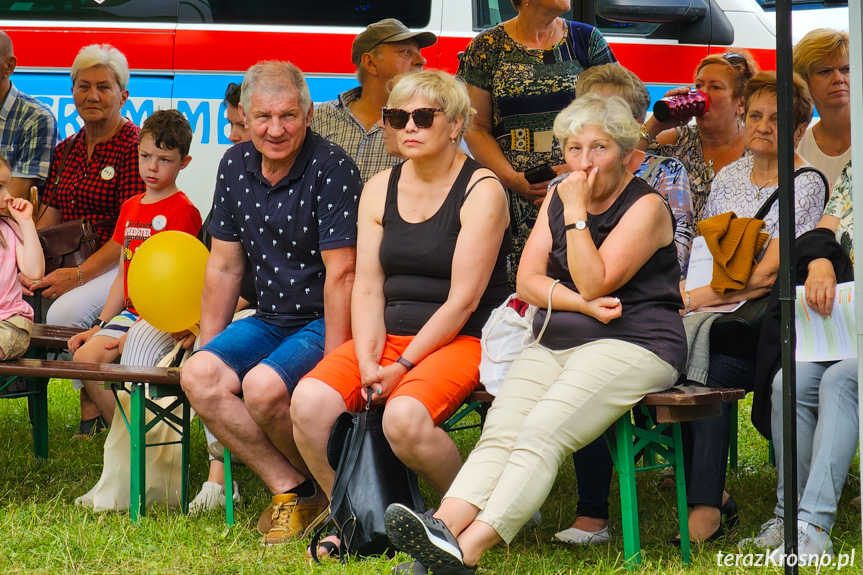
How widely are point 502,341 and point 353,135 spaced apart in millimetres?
1611

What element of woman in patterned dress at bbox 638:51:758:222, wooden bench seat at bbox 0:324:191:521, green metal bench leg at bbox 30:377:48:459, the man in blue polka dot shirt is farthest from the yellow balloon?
woman in patterned dress at bbox 638:51:758:222

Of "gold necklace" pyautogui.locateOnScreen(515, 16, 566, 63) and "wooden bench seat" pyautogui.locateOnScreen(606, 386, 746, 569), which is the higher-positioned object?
"gold necklace" pyautogui.locateOnScreen(515, 16, 566, 63)

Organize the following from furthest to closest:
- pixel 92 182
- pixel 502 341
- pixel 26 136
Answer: pixel 26 136, pixel 92 182, pixel 502 341

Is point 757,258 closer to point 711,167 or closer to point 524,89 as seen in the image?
point 711,167

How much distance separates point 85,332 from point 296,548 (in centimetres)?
164

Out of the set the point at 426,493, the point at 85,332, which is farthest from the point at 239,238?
the point at 426,493

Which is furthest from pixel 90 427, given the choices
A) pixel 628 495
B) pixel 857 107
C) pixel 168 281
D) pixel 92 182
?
pixel 857 107

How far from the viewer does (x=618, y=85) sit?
379 cm

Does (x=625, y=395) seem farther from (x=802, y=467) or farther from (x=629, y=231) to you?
(x=802, y=467)

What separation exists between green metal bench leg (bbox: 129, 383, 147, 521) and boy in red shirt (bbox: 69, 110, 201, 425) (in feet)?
2.50

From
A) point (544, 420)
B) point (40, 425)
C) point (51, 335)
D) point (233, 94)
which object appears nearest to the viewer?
point (544, 420)

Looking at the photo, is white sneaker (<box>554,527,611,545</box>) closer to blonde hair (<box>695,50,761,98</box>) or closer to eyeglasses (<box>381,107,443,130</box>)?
eyeglasses (<box>381,107,443,130</box>)

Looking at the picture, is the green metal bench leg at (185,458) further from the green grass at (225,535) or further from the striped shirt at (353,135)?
the striped shirt at (353,135)

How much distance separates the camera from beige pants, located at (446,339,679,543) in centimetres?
292
